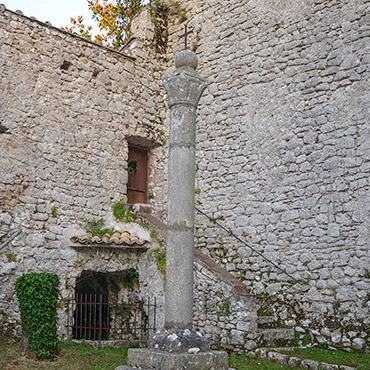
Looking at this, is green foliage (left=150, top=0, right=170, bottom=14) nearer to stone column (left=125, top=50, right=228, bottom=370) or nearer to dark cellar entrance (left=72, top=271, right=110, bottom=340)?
dark cellar entrance (left=72, top=271, right=110, bottom=340)

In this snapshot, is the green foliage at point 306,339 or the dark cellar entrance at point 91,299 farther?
the dark cellar entrance at point 91,299

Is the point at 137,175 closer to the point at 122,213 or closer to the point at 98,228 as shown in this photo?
the point at 122,213

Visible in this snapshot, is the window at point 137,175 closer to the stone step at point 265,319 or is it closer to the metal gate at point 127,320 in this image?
the metal gate at point 127,320

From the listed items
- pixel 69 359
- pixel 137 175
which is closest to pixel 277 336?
pixel 69 359

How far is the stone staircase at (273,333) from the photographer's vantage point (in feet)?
24.1

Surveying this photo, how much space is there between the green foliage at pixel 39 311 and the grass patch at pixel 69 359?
199 mm

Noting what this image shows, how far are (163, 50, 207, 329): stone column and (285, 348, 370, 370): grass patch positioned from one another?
8.70 feet

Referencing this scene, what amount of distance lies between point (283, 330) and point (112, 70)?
6.23 meters

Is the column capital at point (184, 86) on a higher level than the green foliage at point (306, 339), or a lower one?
higher

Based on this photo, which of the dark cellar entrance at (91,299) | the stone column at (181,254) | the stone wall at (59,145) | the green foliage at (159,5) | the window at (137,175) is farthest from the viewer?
the green foliage at (159,5)

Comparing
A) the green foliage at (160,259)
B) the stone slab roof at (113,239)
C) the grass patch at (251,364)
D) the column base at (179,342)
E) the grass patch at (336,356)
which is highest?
the stone slab roof at (113,239)

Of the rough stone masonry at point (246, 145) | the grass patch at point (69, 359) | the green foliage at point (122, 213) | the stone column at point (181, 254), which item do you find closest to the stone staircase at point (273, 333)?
the rough stone masonry at point (246, 145)

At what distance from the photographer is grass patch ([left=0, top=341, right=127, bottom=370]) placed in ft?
20.3

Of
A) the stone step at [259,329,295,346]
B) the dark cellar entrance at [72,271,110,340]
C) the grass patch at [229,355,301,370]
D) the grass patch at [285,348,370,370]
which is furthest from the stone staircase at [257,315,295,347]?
the dark cellar entrance at [72,271,110,340]
